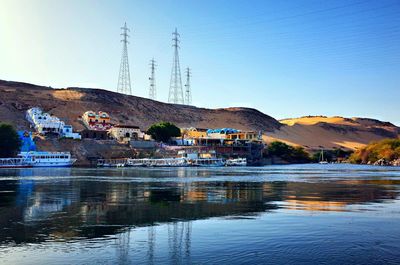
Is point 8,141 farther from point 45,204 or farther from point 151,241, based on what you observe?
point 151,241

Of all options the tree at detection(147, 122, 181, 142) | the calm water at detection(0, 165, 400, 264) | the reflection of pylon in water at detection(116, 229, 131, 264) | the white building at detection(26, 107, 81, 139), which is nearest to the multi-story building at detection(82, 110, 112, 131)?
the tree at detection(147, 122, 181, 142)

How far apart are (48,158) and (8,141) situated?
875cm

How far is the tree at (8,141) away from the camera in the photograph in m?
93.4

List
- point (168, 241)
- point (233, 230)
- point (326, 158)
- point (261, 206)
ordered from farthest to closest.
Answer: point (326, 158)
point (261, 206)
point (233, 230)
point (168, 241)

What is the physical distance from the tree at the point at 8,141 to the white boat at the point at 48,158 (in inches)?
97.4

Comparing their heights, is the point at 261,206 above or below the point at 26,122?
below

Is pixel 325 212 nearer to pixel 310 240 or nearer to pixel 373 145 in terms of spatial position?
pixel 310 240

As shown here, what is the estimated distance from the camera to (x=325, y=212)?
23906 millimetres

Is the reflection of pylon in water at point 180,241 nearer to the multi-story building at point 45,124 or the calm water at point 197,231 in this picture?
the calm water at point 197,231

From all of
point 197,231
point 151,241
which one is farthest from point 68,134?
point 151,241

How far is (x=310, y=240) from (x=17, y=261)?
32.4ft

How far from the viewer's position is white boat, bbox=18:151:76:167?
3740 inches

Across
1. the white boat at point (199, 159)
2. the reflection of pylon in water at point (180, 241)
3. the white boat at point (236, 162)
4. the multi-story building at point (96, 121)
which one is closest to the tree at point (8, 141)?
the multi-story building at point (96, 121)

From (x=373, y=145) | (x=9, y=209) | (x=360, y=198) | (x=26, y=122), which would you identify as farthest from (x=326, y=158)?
(x=9, y=209)
